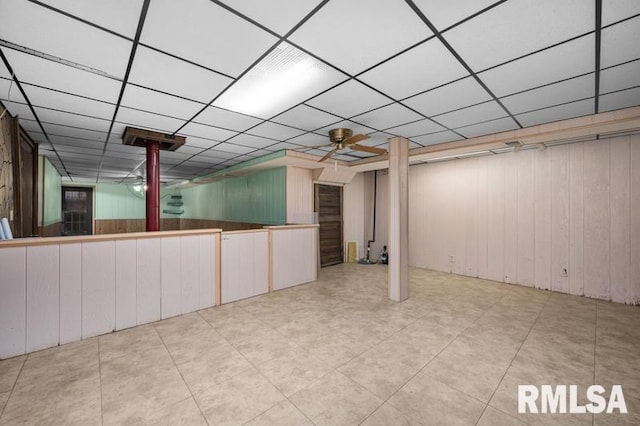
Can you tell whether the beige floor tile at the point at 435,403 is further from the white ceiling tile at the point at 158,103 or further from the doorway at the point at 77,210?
the doorway at the point at 77,210

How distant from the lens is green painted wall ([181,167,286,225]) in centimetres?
638

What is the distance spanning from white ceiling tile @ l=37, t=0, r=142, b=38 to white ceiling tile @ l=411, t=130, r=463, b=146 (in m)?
3.99

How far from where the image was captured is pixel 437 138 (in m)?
4.54

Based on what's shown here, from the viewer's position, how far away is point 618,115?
3.28 meters

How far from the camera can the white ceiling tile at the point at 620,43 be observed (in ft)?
5.91

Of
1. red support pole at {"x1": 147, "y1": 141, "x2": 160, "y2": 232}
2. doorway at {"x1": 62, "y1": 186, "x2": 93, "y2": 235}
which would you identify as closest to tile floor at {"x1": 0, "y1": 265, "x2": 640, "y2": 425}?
red support pole at {"x1": 147, "y1": 141, "x2": 160, "y2": 232}

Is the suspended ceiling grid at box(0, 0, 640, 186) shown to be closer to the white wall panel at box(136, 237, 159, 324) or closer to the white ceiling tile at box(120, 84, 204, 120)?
the white ceiling tile at box(120, 84, 204, 120)

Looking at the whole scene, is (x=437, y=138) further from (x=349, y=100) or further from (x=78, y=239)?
(x=78, y=239)

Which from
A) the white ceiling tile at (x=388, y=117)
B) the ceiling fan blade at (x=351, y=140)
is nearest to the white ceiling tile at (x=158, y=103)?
the ceiling fan blade at (x=351, y=140)

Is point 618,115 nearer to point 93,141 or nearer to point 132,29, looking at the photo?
point 132,29

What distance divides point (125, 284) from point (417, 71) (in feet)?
13.3

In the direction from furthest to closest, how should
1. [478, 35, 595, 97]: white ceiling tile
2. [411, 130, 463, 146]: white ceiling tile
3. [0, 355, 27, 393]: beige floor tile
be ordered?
[411, 130, 463, 146]: white ceiling tile, [0, 355, 27, 393]: beige floor tile, [478, 35, 595, 97]: white ceiling tile

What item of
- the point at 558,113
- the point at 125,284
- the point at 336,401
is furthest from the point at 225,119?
the point at 558,113

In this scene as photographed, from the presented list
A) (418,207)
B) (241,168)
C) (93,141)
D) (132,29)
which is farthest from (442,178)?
(93,141)
